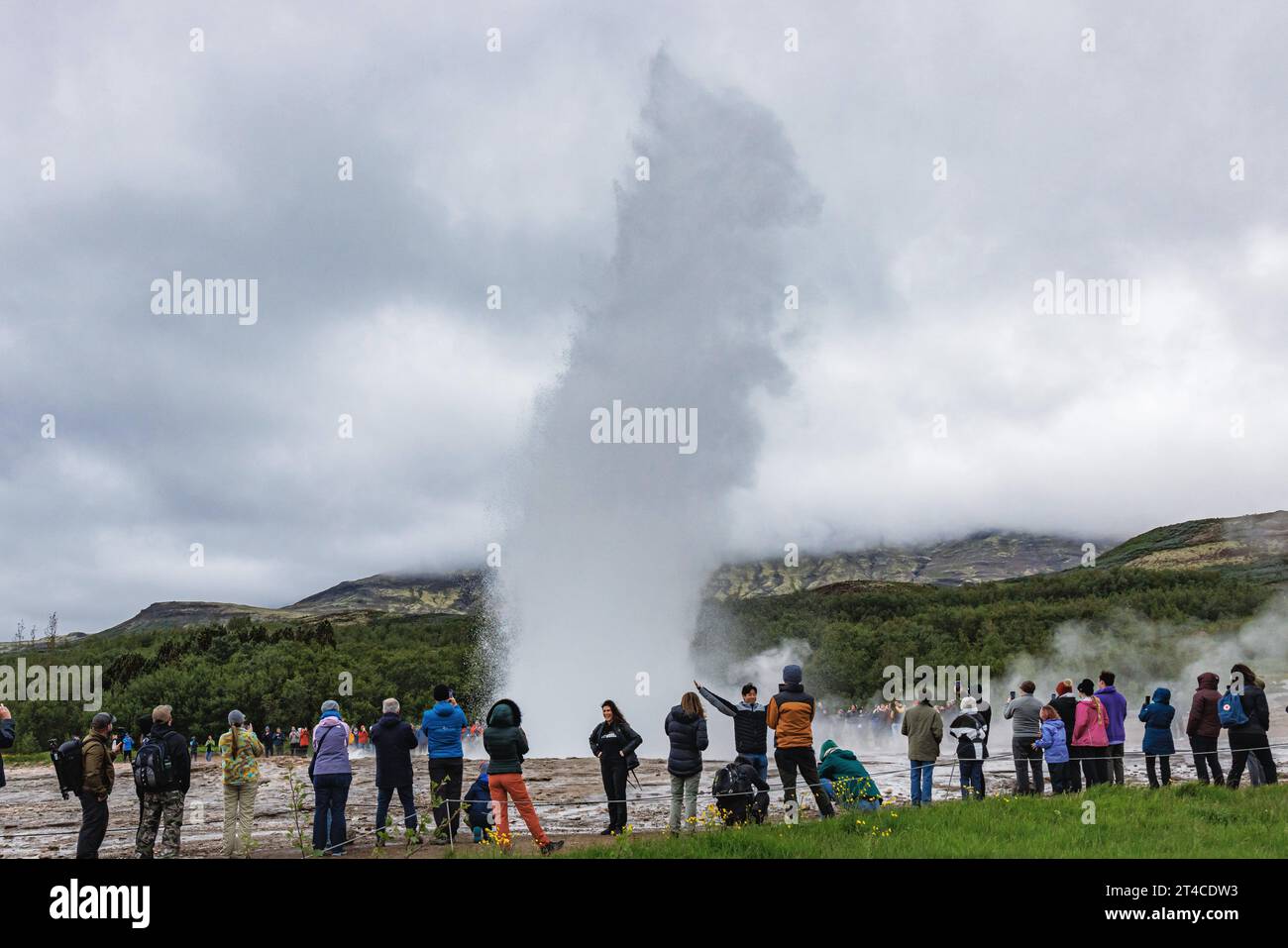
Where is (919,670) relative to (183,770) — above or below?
below

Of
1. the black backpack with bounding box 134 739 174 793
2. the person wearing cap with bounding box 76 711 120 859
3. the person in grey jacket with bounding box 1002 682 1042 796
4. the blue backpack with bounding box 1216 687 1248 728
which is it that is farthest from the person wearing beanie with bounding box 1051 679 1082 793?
the person wearing cap with bounding box 76 711 120 859

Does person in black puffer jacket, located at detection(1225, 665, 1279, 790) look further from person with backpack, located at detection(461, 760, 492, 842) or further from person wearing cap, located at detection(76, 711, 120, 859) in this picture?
person wearing cap, located at detection(76, 711, 120, 859)

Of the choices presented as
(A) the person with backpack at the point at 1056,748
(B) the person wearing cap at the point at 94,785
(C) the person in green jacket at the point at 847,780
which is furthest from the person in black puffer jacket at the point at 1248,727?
(B) the person wearing cap at the point at 94,785

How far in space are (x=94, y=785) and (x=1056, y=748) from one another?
13961mm

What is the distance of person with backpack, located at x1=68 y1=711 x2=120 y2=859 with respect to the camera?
1263 centimetres

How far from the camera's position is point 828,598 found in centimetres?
11669

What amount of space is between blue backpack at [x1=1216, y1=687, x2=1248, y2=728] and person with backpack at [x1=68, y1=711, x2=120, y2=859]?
15.9 m

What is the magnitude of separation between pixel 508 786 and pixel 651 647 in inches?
1123

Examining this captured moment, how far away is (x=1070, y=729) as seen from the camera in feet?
55.4
